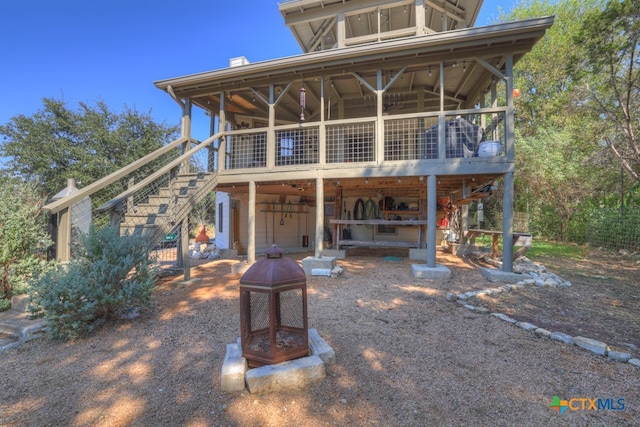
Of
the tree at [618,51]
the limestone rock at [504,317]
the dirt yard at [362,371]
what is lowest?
the dirt yard at [362,371]

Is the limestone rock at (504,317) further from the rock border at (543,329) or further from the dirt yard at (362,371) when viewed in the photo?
the dirt yard at (362,371)

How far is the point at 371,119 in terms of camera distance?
6383 mm

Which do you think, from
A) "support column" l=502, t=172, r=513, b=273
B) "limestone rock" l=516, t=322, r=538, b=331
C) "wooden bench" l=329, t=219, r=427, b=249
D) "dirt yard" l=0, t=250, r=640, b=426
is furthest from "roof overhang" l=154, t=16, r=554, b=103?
"limestone rock" l=516, t=322, r=538, b=331

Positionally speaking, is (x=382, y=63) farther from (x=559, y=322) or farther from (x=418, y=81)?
(x=559, y=322)

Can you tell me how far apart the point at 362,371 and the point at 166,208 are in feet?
16.9

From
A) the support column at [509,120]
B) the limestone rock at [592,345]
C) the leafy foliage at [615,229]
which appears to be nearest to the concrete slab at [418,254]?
the support column at [509,120]

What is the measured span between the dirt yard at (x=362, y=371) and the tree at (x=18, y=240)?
1.72 meters

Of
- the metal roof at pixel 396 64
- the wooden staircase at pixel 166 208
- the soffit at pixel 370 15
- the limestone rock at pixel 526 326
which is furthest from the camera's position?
the soffit at pixel 370 15

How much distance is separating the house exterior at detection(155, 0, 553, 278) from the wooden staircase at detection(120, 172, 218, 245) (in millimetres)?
717

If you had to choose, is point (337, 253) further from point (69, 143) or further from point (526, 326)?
point (69, 143)

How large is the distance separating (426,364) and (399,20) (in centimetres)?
944

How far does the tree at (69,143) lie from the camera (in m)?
15.6

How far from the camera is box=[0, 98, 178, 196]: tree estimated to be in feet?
51.3

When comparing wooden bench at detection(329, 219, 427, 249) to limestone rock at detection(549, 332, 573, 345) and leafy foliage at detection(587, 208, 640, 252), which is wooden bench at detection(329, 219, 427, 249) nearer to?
limestone rock at detection(549, 332, 573, 345)
